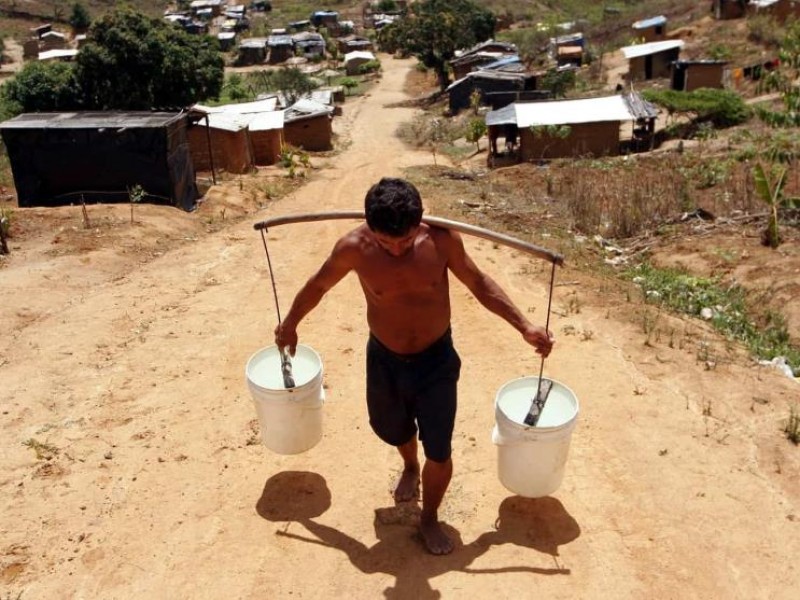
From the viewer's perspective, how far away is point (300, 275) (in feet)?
26.5

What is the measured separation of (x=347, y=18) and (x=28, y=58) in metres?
24.4

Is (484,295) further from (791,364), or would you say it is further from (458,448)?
(791,364)

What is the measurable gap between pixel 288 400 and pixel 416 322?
0.87 m

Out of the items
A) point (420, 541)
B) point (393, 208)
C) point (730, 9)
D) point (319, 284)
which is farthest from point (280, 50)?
point (393, 208)

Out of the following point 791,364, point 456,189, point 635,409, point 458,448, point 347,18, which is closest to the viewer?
point 458,448

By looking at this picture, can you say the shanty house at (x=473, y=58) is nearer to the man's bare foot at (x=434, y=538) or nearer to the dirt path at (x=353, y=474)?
the dirt path at (x=353, y=474)

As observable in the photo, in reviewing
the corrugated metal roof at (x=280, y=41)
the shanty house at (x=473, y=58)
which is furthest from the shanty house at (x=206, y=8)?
the shanty house at (x=473, y=58)

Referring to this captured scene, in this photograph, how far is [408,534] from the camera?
148 inches

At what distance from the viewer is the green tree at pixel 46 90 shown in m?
20.1

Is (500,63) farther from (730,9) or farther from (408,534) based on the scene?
(408,534)

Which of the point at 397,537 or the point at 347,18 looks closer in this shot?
the point at 397,537

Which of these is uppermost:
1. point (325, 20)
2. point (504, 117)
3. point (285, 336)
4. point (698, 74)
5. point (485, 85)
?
point (325, 20)

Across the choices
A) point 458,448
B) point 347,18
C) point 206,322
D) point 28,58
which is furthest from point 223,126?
point 347,18

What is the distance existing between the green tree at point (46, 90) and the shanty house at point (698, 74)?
60.0ft
